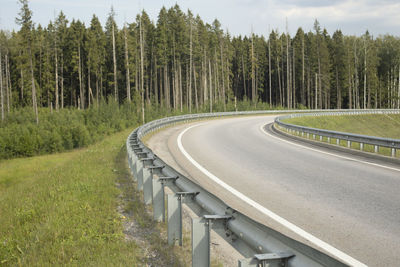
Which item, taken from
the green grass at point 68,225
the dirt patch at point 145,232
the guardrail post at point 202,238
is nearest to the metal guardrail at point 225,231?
the guardrail post at point 202,238

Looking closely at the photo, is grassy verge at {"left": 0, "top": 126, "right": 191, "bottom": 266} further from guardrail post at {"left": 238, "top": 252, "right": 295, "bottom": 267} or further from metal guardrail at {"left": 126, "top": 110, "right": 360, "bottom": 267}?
guardrail post at {"left": 238, "top": 252, "right": 295, "bottom": 267}

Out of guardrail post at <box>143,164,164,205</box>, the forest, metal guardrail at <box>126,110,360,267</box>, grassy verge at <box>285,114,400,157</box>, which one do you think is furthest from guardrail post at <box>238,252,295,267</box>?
the forest

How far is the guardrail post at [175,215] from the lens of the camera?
A: 5.09 m

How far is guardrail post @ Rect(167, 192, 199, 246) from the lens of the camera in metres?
5.09

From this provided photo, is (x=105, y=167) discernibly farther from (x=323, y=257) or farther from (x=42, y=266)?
(x=323, y=257)

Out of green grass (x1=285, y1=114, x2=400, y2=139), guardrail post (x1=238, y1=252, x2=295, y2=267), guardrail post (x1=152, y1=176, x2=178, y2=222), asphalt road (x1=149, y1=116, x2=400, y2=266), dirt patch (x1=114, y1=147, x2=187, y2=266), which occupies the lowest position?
green grass (x1=285, y1=114, x2=400, y2=139)

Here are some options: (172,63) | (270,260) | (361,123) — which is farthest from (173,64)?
A: (270,260)

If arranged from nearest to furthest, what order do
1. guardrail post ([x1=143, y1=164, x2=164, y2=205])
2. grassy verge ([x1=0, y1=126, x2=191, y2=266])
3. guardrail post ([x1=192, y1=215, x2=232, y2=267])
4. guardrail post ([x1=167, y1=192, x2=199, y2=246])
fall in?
guardrail post ([x1=192, y1=215, x2=232, y2=267]) < grassy verge ([x1=0, y1=126, x2=191, y2=266]) < guardrail post ([x1=167, y1=192, x2=199, y2=246]) < guardrail post ([x1=143, y1=164, x2=164, y2=205])

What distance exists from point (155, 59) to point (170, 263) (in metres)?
67.7

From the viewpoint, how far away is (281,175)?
410 inches

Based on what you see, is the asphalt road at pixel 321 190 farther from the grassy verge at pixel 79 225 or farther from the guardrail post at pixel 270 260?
the guardrail post at pixel 270 260

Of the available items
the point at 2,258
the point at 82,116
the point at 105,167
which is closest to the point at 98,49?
the point at 82,116

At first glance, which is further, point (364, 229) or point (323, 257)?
point (364, 229)

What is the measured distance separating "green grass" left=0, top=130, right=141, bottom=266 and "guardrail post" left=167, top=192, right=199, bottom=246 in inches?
20.2
